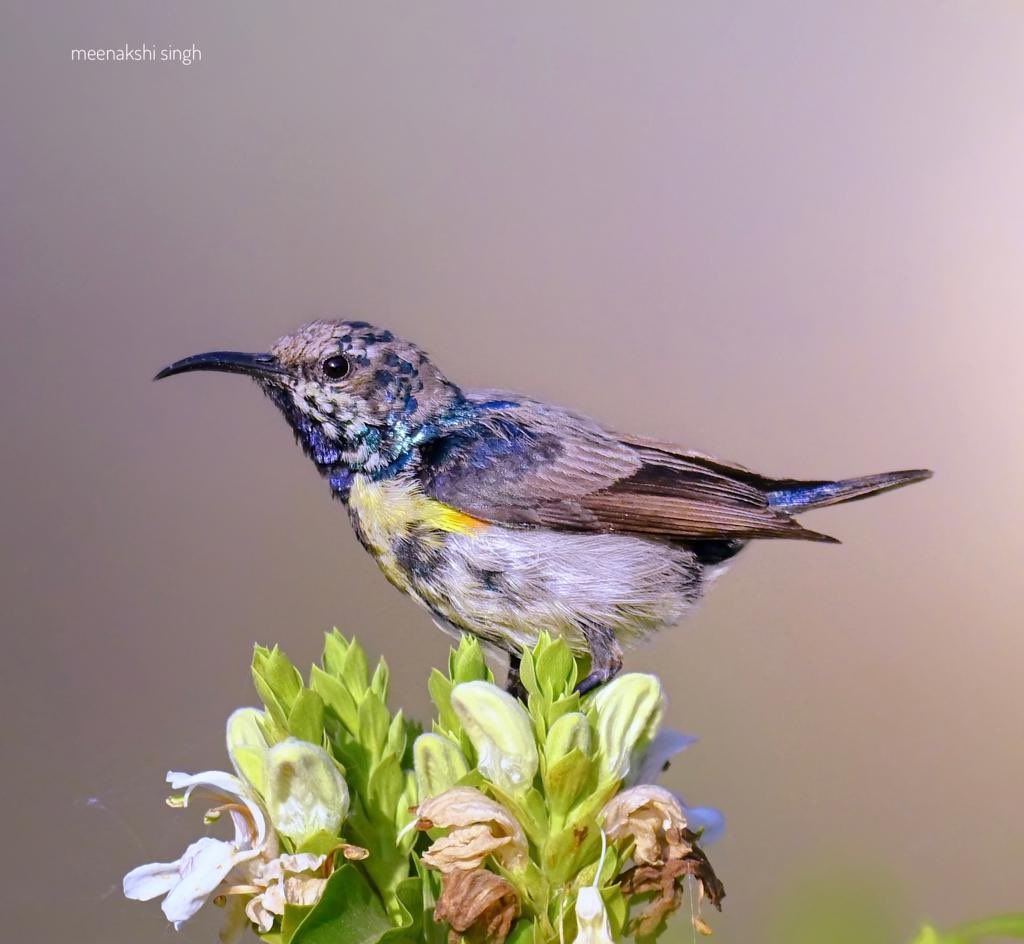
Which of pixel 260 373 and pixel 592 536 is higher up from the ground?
pixel 260 373

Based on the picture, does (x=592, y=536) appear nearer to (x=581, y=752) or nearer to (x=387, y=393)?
(x=387, y=393)

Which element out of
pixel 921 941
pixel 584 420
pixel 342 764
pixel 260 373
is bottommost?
pixel 921 941

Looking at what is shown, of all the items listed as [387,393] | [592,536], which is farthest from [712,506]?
[387,393]

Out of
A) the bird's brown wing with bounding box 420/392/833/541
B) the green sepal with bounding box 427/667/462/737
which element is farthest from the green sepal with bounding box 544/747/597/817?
the bird's brown wing with bounding box 420/392/833/541

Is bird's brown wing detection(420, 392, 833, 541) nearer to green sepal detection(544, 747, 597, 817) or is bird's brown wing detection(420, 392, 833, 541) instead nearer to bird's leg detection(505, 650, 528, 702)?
bird's leg detection(505, 650, 528, 702)

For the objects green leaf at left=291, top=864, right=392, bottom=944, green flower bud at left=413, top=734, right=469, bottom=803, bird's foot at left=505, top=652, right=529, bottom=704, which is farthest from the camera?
bird's foot at left=505, top=652, right=529, bottom=704

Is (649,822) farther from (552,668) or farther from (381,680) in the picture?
(381,680)
